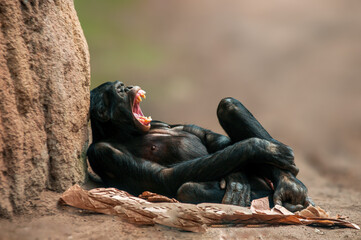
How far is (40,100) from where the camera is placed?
9.23ft

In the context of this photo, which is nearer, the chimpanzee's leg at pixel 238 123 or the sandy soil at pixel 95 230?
the sandy soil at pixel 95 230

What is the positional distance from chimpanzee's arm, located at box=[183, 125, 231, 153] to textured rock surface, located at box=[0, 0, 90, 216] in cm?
97

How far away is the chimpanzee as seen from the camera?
3.15 metres

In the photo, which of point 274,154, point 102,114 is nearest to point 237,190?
point 274,154

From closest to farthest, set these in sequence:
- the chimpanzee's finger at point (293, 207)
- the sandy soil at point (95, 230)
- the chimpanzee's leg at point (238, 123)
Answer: the sandy soil at point (95, 230)
the chimpanzee's finger at point (293, 207)
the chimpanzee's leg at point (238, 123)

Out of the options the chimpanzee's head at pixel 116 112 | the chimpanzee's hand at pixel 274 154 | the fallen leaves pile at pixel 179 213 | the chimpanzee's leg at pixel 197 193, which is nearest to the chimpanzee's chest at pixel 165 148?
the chimpanzee's head at pixel 116 112

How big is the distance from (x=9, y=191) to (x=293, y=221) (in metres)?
1.75

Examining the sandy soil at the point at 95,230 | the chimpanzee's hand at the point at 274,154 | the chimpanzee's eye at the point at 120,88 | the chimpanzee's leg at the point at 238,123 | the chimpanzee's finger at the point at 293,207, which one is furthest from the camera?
the chimpanzee's eye at the point at 120,88

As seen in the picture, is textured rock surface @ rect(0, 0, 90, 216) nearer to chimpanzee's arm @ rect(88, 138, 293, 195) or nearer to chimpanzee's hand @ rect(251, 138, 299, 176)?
chimpanzee's arm @ rect(88, 138, 293, 195)

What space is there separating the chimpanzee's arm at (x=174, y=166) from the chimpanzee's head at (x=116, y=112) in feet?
0.65

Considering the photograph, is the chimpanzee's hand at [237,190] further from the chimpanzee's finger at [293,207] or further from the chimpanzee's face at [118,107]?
the chimpanzee's face at [118,107]

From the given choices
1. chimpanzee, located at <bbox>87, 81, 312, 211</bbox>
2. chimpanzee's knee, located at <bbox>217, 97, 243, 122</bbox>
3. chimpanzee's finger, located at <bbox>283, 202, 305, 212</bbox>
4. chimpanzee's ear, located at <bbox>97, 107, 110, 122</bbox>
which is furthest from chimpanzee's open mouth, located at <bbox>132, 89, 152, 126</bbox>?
chimpanzee's finger, located at <bbox>283, 202, 305, 212</bbox>

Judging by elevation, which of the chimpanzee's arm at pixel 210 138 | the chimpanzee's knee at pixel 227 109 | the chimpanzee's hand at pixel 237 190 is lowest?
the chimpanzee's hand at pixel 237 190

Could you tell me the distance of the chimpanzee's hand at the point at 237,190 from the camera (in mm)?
3076
